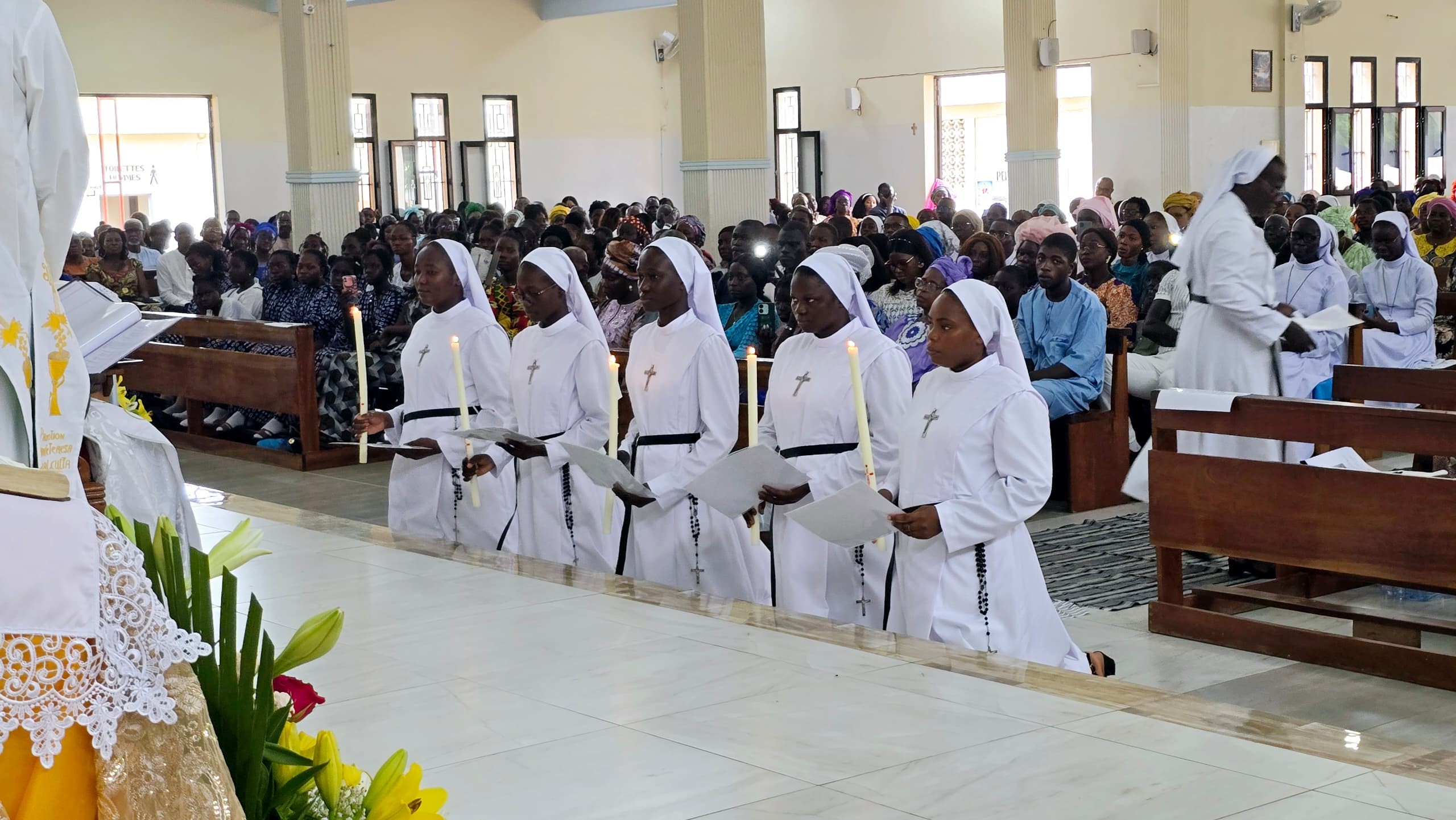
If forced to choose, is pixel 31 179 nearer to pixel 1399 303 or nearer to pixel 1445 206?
pixel 1399 303

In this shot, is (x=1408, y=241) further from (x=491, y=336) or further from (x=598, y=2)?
(x=598, y=2)

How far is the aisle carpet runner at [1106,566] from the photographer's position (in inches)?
222

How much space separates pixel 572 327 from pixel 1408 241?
5.75m

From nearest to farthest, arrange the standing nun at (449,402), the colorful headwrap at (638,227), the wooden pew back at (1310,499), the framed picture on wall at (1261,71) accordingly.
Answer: the wooden pew back at (1310,499) → the standing nun at (449,402) → the colorful headwrap at (638,227) → the framed picture on wall at (1261,71)

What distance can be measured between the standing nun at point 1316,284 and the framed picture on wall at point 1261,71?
1178cm

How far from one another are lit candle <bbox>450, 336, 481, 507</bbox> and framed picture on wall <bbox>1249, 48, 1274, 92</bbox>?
52.2ft

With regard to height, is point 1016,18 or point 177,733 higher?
point 1016,18

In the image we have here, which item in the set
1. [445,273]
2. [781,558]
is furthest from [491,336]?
[781,558]

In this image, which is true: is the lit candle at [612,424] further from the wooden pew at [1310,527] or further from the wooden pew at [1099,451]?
the wooden pew at [1099,451]

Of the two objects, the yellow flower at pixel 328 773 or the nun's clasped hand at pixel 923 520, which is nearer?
the yellow flower at pixel 328 773

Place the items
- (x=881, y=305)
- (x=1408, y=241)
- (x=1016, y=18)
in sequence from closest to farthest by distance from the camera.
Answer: (x=881, y=305), (x=1408, y=241), (x=1016, y=18)

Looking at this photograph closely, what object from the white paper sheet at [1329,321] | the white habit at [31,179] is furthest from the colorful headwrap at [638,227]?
the white habit at [31,179]

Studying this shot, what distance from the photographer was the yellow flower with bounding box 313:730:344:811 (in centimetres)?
164

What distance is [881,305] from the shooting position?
782 cm
